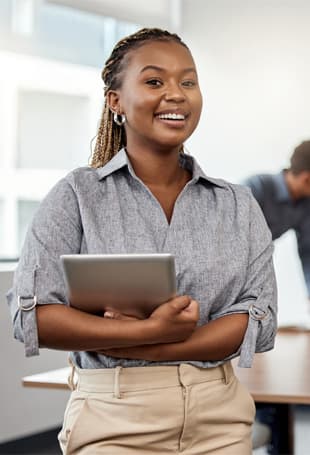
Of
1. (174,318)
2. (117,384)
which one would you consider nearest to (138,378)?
(117,384)

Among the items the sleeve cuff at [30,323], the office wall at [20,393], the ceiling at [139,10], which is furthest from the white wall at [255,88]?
the sleeve cuff at [30,323]

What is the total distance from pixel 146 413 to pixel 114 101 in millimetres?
615

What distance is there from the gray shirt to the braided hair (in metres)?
0.13

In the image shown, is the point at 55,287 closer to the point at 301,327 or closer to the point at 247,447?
the point at 247,447

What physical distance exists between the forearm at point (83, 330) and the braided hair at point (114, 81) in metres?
0.40

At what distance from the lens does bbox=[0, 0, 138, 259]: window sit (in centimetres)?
443

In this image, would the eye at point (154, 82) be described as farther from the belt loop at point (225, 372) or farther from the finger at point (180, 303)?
the belt loop at point (225, 372)

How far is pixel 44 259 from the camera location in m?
1.51

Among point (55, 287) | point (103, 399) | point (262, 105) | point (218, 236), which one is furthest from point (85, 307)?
point (262, 105)

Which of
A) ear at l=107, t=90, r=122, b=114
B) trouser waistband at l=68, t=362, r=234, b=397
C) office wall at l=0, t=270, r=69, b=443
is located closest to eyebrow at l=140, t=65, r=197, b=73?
ear at l=107, t=90, r=122, b=114

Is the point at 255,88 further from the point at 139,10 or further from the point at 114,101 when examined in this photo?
the point at 114,101

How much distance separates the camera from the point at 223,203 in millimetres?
1646

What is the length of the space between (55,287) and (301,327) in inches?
94.6

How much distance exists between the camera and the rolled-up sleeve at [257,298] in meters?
1.57
